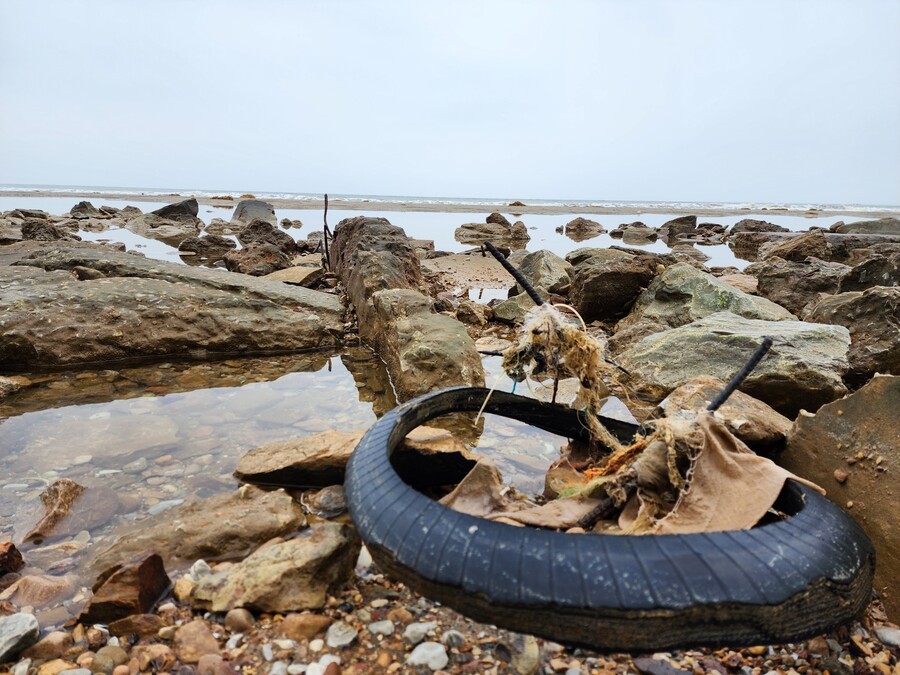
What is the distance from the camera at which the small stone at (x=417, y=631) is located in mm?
1729

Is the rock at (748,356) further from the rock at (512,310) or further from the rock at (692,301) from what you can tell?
the rock at (512,310)

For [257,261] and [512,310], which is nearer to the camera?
[512,310]

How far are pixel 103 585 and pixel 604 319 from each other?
22.6 feet

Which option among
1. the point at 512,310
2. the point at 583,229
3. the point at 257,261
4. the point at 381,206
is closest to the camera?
the point at 512,310

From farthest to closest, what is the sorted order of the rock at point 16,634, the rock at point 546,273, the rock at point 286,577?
the rock at point 546,273 → the rock at point 286,577 → the rock at point 16,634

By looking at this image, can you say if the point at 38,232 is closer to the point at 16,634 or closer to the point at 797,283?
the point at 16,634

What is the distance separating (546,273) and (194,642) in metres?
8.00

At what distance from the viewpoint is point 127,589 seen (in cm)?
181

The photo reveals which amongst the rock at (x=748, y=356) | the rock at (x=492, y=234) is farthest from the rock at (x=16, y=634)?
the rock at (x=492, y=234)

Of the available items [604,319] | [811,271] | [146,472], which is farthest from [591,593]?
[811,271]

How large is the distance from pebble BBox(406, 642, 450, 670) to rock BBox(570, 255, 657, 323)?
6100 mm

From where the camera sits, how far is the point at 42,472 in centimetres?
291

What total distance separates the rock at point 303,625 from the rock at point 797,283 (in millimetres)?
7612

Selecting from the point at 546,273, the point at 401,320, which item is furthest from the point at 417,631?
the point at 546,273
